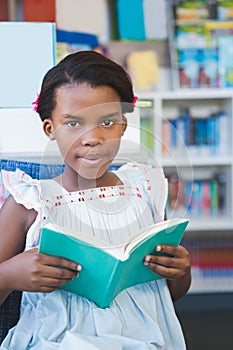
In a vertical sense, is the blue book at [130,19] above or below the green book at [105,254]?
above

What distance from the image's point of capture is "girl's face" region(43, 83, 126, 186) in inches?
43.8

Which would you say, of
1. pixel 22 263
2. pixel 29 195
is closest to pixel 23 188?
pixel 29 195

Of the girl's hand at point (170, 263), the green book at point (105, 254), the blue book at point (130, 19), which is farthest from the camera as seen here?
the blue book at point (130, 19)

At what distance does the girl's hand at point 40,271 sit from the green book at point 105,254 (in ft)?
0.04

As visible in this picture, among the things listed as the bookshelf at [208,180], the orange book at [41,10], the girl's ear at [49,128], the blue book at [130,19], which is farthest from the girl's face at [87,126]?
the blue book at [130,19]

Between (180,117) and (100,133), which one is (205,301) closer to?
(180,117)

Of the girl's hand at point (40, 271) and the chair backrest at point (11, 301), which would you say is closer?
the girl's hand at point (40, 271)

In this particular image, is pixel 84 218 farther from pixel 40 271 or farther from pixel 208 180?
pixel 208 180

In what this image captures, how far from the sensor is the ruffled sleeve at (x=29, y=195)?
1.17m

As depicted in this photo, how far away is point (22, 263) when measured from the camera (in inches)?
43.3

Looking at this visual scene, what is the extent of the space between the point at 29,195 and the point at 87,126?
0.17 m

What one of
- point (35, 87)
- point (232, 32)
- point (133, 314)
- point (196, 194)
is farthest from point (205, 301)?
point (133, 314)

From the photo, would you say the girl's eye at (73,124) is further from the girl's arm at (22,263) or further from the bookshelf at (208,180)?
the bookshelf at (208,180)

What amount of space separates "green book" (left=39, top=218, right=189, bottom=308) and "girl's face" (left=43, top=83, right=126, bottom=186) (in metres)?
0.14
